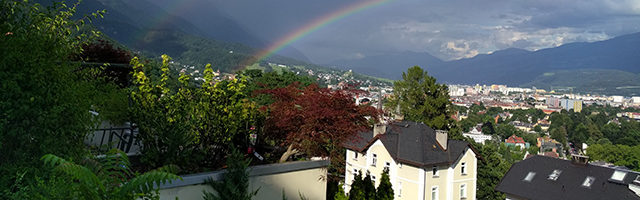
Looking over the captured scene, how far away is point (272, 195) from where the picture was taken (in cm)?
603

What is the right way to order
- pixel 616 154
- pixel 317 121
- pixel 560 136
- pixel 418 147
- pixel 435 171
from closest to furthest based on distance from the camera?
pixel 317 121
pixel 435 171
pixel 418 147
pixel 616 154
pixel 560 136

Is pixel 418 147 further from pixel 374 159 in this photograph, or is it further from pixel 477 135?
pixel 477 135

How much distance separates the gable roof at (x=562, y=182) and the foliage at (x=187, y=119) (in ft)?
65.1

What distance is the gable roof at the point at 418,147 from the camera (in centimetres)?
2002

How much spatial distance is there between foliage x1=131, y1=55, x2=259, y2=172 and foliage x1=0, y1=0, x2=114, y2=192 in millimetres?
2096

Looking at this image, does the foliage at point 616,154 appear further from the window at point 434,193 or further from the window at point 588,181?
the window at point 434,193

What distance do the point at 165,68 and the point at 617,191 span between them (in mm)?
21617

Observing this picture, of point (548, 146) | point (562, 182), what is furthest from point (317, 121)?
point (548, 146)

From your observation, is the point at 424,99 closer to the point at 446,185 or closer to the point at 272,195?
the point at 446,185

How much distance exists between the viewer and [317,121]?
6.82 meters

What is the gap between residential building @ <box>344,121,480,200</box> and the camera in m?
19.9

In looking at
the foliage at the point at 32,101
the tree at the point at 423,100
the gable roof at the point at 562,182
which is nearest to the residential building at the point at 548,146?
the tree at the point at 423,100

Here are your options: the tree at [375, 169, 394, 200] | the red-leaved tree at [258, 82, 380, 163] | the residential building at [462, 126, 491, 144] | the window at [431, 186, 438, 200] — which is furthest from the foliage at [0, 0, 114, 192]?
the residential building at [462, 126, 491, 144]

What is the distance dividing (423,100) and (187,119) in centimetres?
2617
